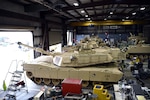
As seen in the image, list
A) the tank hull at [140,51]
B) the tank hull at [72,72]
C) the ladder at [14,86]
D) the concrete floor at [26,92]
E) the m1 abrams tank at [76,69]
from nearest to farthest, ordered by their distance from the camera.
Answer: the ladder at [14,86], the concrete floor at [26,92], the tank hull at [72,72], the m1 abrams tank at [76,69], the tank hull at [140,51]

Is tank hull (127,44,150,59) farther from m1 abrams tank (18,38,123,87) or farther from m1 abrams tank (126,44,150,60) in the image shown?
m1 abrams tank (18,38,123,87)

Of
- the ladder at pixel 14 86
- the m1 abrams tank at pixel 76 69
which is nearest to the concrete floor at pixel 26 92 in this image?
the ladder at pixel 14 86

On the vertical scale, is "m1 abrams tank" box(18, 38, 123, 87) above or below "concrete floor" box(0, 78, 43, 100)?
above

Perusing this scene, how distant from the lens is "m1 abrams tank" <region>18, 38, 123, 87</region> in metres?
9.72

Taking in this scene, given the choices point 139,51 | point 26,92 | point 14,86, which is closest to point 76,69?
point 26,92

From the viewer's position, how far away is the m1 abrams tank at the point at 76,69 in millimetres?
9719

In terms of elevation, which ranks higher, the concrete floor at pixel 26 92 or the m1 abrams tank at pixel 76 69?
the m1 abrams tank at pixel 76 69

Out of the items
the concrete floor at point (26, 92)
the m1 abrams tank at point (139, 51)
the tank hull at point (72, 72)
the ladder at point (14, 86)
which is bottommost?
the concrete floor at point (26, 92)

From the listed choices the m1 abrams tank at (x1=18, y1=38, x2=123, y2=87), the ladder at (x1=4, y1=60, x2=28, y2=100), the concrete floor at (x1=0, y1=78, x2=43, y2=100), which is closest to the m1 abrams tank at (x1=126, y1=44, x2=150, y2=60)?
the m1 abrams tank at (x1=18, y1=38, x2=123, y2=87)

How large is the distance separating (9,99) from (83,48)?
534 cm

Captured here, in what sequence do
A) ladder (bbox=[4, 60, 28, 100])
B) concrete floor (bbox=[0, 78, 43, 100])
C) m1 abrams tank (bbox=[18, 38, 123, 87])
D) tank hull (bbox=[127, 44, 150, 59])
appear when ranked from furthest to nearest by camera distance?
tank hull (bbox=[127, 44, 150, 59]) < m1 abrams tank (bbox=[18, 38, 123, 87]) < concrete floor (bbox=[0, 78, 43, 100]) < ladder (bbox=[4, 60, 28, 100])

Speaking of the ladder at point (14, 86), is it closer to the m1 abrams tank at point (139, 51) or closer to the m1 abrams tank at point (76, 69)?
the m1 abrams tank at point (76, 69)

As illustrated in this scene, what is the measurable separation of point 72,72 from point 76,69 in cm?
30

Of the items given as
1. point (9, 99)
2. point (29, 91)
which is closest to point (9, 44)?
point (29, 91)
